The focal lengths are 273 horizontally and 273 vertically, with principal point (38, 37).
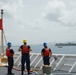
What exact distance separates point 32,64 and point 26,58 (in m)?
4.02

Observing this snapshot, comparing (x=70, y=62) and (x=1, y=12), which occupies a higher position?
(x=1, y=12)

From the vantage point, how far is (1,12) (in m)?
19.5

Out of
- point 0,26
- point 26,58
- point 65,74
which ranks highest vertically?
point 0,26

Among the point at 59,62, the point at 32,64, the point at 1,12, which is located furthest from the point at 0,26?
the point at 59,62

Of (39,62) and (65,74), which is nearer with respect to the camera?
(65,74)

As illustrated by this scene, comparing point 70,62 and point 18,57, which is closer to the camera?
point 70,62

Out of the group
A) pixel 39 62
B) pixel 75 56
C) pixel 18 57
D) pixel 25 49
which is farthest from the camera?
pixel 18 57

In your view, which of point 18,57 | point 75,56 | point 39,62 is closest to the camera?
point 75,56

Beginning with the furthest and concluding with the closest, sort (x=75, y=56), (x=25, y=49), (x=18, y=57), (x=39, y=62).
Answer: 1. (x=18, y=57)
2. (x=39, y=62)
3. (x=75, y=56)
4. (x=25, y=49)

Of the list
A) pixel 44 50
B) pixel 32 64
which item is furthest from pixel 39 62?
pixel 44 50

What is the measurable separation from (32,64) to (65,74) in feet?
14.2

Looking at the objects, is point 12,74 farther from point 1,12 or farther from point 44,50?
Result: point 1,12

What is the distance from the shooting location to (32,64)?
17.3 meters

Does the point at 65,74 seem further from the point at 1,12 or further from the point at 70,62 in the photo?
the point at 1,12
